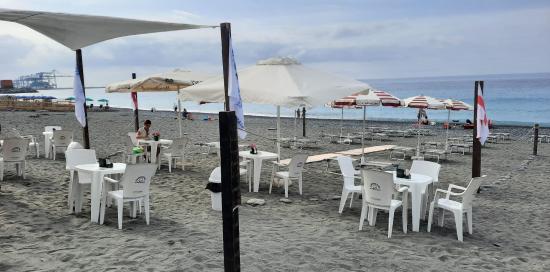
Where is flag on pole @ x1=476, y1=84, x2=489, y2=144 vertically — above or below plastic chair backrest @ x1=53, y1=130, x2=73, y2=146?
above

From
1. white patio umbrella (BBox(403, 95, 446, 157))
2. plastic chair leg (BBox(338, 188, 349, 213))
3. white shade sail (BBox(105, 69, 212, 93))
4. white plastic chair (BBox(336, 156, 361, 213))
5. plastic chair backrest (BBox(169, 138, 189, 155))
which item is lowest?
plastic chair leg (BBox(338, 188, 349, 213))

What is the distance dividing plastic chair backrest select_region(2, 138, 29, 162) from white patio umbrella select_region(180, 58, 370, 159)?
3.24 meters

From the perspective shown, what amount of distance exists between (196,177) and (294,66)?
326 centimetres

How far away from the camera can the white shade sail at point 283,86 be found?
6809 millimetres

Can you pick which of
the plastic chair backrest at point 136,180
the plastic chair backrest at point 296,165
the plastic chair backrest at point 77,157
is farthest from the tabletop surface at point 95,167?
the plastic chair backrest at point 296,165

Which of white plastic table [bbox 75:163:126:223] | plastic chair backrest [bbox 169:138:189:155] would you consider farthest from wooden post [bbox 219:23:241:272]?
plastic chair backrest [bbox 169:138:189:155]

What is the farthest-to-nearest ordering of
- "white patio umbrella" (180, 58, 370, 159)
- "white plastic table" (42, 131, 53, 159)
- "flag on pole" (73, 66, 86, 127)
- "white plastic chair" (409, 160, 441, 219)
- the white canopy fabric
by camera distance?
"white plastic table" (42, 131, 53, 159), "flag on pole" (73, 66, 86, 127), "white patio umbrella" (180, 58, 370, 159), "white plastic chair" (409, 160, 441, 219), the white canopy fabric

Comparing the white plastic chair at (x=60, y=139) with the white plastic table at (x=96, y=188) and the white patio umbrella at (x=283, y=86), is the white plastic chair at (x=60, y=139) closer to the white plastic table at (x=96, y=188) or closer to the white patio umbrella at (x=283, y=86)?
the white patio umbrella at (x=283, y=86)

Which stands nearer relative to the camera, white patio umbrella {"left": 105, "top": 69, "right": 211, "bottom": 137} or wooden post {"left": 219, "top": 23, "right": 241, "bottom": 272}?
wooden post {"left": 219, "top": 23, "right": 241, "bottom": 272}

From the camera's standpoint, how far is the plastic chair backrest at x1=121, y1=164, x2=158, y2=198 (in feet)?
18.6

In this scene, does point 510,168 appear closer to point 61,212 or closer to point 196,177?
point 196,177

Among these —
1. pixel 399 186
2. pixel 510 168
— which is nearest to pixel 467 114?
pixel 510 168

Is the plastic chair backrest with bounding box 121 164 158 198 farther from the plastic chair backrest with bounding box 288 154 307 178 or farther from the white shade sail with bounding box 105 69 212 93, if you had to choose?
the white shade sail with bounding box 105 69 212 93

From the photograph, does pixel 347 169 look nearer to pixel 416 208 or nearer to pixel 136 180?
pixel 416 208
